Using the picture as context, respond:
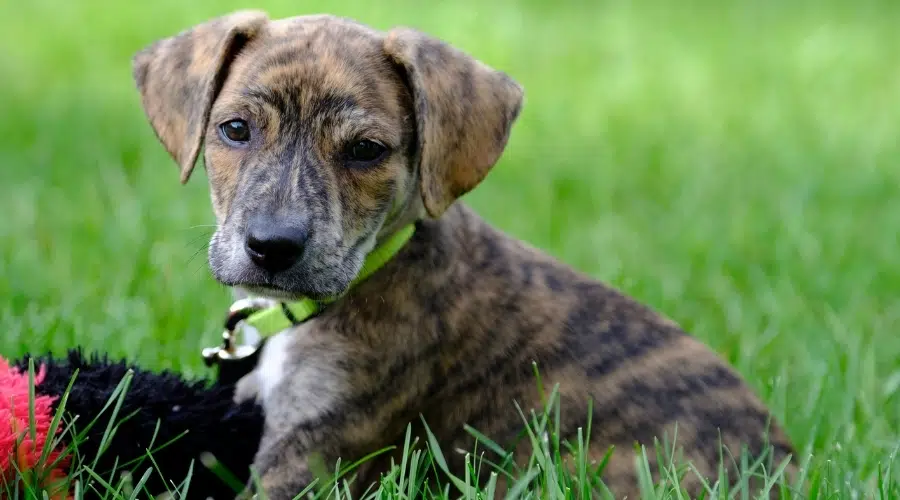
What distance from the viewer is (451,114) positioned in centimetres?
386

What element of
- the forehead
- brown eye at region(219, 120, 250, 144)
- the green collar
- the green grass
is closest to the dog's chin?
the green collar

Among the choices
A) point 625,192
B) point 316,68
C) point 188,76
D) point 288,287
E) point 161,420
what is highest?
point 316,68

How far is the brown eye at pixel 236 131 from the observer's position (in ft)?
12.7

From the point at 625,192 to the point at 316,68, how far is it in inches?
196

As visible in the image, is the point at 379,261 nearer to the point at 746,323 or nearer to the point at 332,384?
the point at 332,384

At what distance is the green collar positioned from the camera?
13.0 ft

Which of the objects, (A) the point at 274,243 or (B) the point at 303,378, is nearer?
(A) the point at 274,243

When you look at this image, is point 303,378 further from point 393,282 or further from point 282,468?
point 393,282

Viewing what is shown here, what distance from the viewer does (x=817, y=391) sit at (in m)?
5.13

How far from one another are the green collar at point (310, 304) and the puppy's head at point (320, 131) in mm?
67

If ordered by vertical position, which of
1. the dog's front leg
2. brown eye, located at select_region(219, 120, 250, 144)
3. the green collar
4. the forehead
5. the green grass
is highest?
the forehead

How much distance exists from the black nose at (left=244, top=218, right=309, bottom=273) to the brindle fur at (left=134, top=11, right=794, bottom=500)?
0.05 m

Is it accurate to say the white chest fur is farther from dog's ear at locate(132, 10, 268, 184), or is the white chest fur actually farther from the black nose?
dog's ear at locate(132, 10, 268, 184)

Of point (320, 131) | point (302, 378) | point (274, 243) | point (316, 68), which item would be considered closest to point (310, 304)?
point (302, 378)
